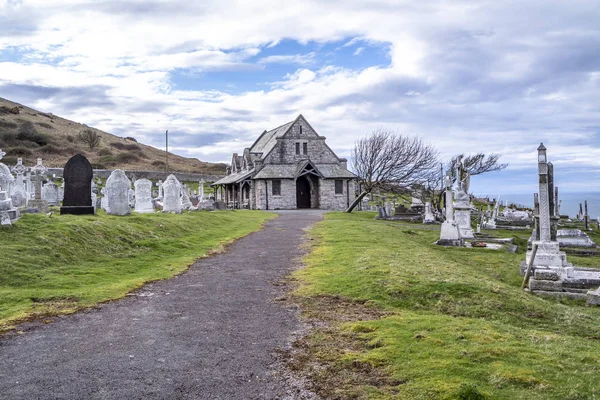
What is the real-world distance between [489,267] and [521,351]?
9.76 metres

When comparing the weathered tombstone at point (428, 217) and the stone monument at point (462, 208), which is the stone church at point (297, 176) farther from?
the stone monument at point (462, 208)

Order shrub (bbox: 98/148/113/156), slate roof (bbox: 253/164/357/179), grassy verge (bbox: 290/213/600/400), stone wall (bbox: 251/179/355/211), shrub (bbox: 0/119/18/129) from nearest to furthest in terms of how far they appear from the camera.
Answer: grassy verge (bbox: 290/213/600/400) → slate roof (bbox: 253/164/357/179) → stone wall (bbox: 251/179/355/211) → shrub (bbox: 0/119/18/129) → shrub (bbox: 98/148/113/156)

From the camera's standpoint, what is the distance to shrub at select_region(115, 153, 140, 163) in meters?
86.9

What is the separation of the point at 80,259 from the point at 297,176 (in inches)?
1314

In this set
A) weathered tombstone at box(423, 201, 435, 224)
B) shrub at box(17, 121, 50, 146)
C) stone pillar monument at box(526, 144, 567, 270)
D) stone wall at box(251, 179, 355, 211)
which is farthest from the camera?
shrub at box(17, 121, 50, 146)

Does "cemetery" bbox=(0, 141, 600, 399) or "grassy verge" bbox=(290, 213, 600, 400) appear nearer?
"grassy verge" bbox=(290, 213, 600, 400)

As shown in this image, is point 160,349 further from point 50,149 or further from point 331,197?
point 50,149

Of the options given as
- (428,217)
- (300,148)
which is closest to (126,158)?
(300,148)

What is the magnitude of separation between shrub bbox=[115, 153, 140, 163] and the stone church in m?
45.1

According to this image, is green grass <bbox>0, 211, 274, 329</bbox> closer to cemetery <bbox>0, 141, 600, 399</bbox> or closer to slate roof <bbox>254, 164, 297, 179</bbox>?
cemetery <bbox>0, 141, 600, 399</bbox>

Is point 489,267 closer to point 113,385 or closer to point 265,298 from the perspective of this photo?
point 265,298

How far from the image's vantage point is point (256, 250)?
15.6m

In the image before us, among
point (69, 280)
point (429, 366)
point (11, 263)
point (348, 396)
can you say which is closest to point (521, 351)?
point (429, 366)

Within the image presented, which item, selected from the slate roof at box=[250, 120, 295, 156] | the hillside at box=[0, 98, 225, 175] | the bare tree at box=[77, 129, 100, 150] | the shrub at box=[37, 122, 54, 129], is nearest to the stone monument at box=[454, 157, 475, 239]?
the slate roof at box=[250, 120, 295, 156]
